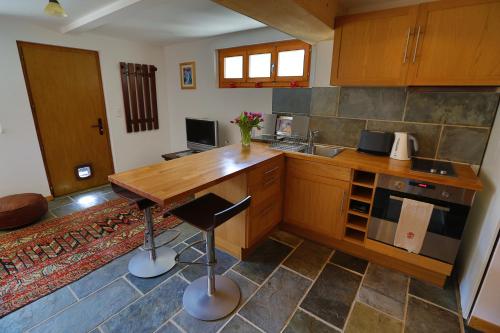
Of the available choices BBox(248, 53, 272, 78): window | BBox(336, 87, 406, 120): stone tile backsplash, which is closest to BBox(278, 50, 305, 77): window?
BBox(248, 53, 272, 78): window

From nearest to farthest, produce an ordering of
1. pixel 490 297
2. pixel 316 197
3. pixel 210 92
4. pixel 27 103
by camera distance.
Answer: pixel 490 297 → pixel 316 197 → pixel 27 103 → pixel 210 92

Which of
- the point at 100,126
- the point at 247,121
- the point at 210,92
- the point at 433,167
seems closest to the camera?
the point at 433,167

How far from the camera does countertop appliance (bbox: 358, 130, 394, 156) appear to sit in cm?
217

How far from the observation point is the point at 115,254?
2.23 metres

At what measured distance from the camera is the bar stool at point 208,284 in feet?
5.00

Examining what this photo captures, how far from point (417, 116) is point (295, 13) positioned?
137cm

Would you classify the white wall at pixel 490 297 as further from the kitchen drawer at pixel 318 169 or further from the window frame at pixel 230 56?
the window frame at pixel 230 56

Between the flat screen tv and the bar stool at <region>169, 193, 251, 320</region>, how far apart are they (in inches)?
84.3

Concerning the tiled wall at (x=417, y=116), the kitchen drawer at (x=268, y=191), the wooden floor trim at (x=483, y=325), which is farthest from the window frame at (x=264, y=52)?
the wooden floor trim at (x=483, y=325)

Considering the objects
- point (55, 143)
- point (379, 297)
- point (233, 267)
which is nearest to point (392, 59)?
point (379, 297)

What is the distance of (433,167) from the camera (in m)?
1.89

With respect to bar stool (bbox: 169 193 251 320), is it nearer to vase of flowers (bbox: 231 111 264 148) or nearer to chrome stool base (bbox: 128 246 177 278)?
chrome stool base (bbox: 128 246 177 278)

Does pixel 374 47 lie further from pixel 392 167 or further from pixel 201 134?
pixel 201 134

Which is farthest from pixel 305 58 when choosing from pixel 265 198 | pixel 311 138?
pixel 265 198
